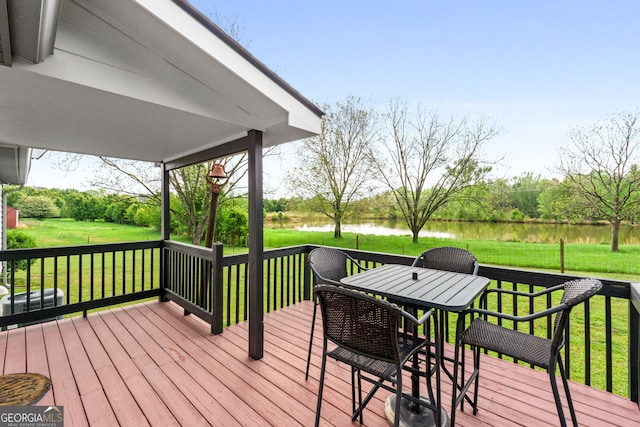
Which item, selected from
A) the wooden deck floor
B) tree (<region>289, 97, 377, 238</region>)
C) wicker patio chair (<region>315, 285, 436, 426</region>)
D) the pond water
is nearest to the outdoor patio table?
wicker patio chair (<region>315, 285, 436, 426</region>)

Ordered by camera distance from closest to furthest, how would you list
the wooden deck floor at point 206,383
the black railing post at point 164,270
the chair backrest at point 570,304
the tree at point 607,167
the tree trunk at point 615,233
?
the chair backrest at point 570,304, the wooden deck floor at point 206,383, the black railing post at point 164,270, the tree at point 607,167, the tree trunk at point 615,233

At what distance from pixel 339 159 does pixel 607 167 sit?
365 inches

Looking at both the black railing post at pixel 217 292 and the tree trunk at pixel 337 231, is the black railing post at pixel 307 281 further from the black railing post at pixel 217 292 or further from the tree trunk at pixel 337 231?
the tree trunk at pixel 337 231

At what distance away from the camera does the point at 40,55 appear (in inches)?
60.9

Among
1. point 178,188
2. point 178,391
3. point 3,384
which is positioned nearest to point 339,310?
point 178,391

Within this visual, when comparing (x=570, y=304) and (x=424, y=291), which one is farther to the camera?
(x=424, y=291)

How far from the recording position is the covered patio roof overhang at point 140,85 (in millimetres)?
1651

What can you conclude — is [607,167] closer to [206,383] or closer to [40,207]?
[206,383]

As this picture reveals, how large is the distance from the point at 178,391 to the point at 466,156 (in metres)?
12.1

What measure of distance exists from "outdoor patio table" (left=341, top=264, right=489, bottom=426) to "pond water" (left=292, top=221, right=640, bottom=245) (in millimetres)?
10433

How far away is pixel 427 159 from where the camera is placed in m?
11.9

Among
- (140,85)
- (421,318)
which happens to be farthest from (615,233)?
(140,85)

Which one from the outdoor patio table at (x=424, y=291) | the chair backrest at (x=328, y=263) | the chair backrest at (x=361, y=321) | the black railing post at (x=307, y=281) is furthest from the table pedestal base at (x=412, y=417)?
the black railing post at (x=307, y=281)

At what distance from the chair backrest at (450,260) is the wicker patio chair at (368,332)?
1.34m
